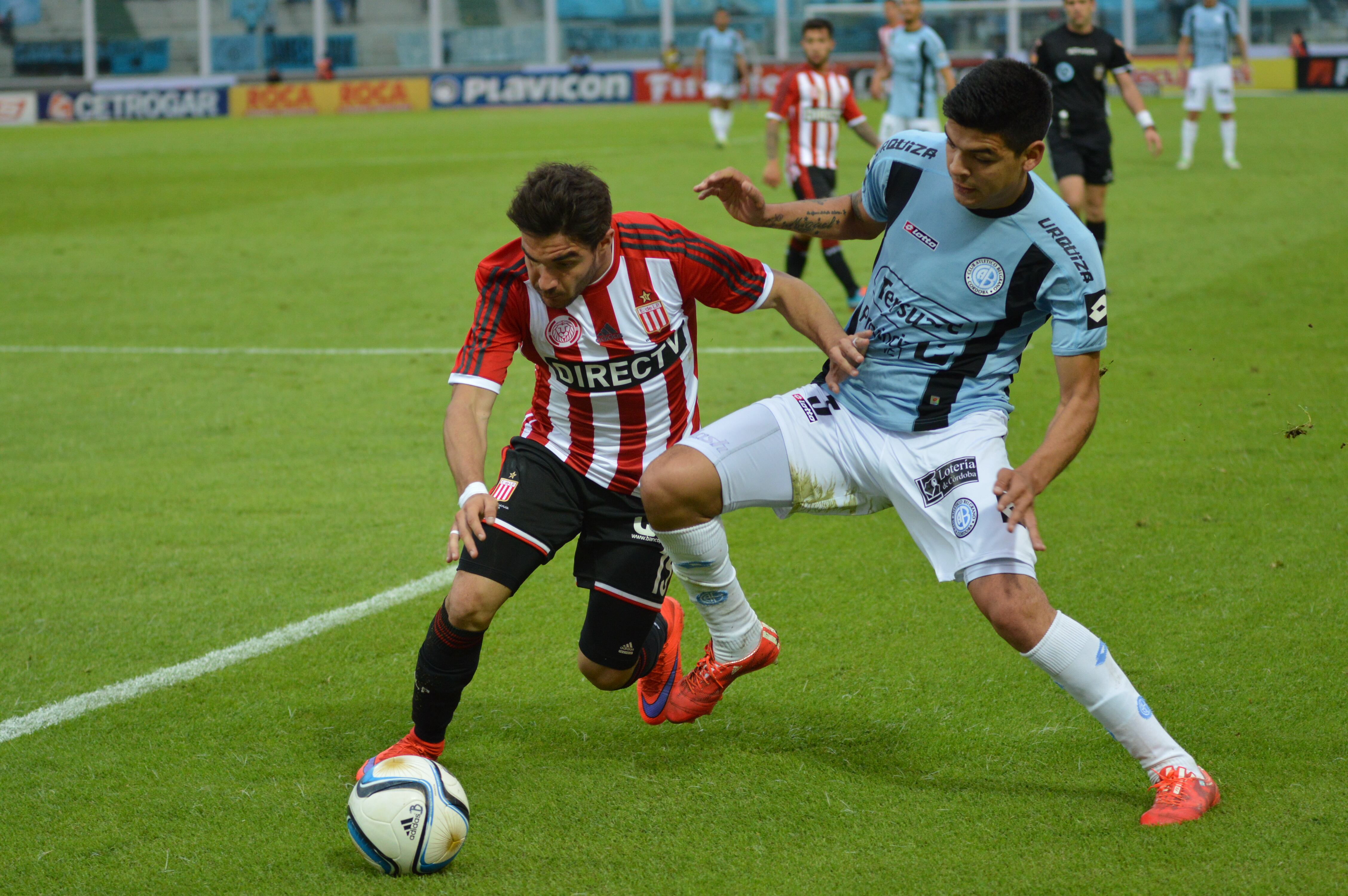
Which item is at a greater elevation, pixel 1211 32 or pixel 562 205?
pixel 1211 32

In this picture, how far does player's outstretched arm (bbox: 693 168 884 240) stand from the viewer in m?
3.97

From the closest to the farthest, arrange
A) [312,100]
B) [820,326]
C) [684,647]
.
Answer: [820,326] < [684,647] < [312,100]

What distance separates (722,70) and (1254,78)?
20188 millimetres

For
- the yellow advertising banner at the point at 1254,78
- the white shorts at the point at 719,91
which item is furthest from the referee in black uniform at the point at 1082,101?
the yellow advertising banner at the point at 1254,78

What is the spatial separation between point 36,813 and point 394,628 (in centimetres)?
155

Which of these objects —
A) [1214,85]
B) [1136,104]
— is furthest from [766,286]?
[1214,85]

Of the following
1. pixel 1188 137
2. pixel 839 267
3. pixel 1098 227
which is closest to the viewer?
pixel 839 267

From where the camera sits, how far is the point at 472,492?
3523mm

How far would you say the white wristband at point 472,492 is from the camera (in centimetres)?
351

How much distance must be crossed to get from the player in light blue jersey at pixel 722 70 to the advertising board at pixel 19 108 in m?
26.0

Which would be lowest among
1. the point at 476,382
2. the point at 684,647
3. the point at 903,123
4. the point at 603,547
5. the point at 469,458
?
the point at 684,647

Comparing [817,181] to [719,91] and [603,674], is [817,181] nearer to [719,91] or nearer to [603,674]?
[603,674]

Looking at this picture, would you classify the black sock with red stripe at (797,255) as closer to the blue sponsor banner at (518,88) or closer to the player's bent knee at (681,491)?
the player's bent knee at (681,491)

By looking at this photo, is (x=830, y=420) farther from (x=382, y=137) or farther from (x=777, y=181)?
(x=382, y=137)
